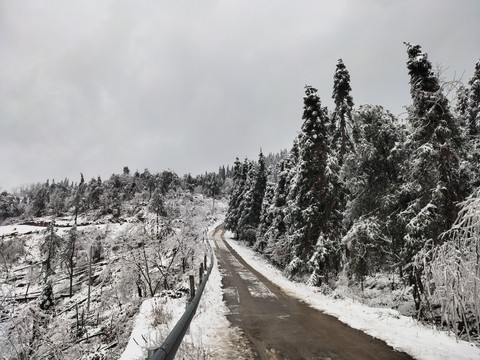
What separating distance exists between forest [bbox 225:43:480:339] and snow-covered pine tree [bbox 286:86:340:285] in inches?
2.9

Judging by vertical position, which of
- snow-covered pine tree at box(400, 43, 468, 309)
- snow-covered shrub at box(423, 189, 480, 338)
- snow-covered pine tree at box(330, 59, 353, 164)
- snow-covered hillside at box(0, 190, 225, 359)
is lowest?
snow-covered hillside at box(0, 190, 225, 359)

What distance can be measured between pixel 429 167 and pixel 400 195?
2329mm

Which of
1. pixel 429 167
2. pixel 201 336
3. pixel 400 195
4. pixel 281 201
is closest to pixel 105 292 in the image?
pixel 281 201

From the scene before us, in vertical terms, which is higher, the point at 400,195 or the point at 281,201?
the point at 281,201

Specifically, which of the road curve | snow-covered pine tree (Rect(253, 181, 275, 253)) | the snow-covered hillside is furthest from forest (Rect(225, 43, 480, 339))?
snow-covered pine tree (Rect(253, 181, 275, 253))

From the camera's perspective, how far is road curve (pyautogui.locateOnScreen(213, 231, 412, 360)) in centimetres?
563

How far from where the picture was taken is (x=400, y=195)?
46.0ft

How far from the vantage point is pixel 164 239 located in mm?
28062

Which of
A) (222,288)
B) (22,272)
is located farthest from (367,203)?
(22,272)

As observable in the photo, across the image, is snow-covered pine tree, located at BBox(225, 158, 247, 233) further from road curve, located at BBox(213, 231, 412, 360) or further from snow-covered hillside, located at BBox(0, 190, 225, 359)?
road curve, located at BBox(213, 231, 412, 360)

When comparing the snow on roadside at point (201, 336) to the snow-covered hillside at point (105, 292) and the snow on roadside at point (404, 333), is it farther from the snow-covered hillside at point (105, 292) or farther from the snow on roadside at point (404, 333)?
the snow on roadside at point (404, 333)

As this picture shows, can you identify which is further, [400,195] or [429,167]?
[400,195]

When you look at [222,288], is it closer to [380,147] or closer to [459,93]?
[380,147]

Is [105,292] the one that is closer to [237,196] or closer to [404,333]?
[404,333]
